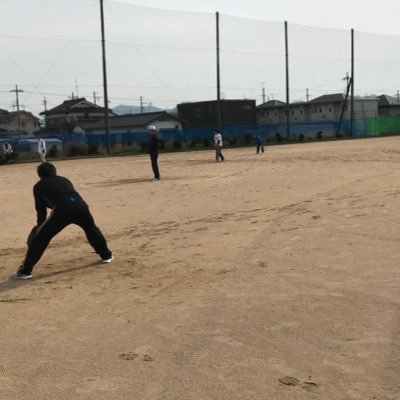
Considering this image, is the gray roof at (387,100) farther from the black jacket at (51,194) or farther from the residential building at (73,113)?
the black jacket at (51,194)

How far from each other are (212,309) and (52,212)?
88.4 inches

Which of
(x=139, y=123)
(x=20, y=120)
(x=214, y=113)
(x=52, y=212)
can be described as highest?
(x=20, y=120)

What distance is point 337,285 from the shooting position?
17.7 ft

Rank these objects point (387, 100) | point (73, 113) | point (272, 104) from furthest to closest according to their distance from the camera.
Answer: point (387, 100)
point (272, 104)
point (73, 113)

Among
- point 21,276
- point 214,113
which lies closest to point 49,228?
point 21,276

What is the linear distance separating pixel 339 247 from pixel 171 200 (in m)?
5.68

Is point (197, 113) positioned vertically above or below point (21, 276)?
above

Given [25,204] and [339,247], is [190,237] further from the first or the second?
[25,204]

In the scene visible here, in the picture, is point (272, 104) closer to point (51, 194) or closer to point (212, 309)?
Result: point (51, 194)

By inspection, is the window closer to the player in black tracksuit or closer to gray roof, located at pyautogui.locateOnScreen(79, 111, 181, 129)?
gray roof, located at pyautogui.locateOnScreen(79, 111, 181, 129)

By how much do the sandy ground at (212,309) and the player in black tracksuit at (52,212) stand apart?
10.2 inches

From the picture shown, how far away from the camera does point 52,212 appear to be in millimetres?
6086

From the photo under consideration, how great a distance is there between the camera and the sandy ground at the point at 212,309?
138 inches

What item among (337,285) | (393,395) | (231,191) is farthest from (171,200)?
(393,395)
